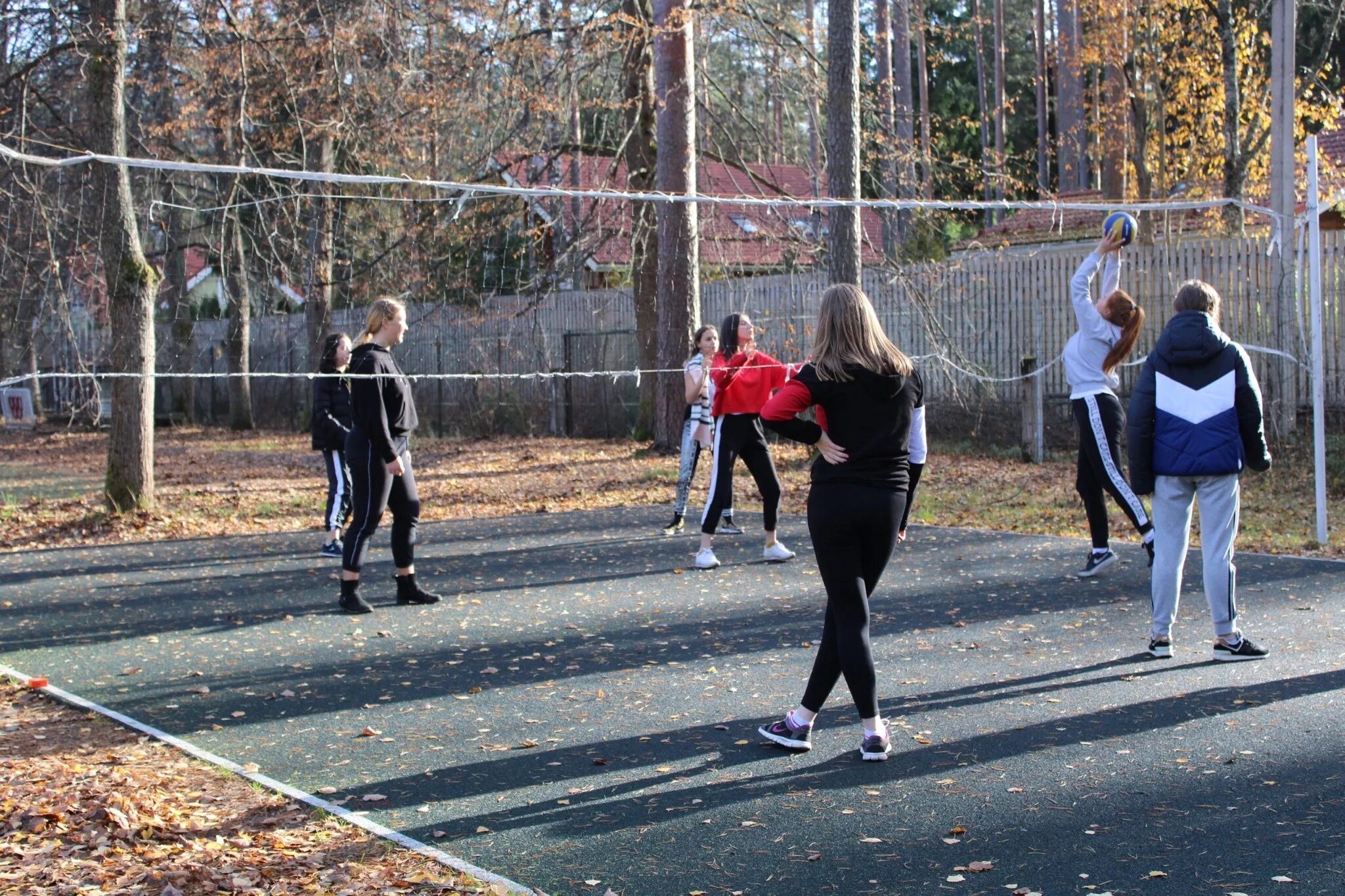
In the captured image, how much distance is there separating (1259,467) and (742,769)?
10.3ft

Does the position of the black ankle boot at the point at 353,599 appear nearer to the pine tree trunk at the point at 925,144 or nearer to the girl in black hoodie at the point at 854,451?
the girl in black hoodie at the point at 854,451

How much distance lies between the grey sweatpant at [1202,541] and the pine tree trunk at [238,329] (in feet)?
42.5

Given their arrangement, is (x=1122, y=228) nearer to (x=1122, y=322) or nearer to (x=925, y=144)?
(x=1122, y=322)

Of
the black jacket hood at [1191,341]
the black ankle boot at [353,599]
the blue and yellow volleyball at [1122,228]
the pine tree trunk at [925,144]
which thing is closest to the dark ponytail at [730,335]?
the blue and yellow volleyball at [1122,228]

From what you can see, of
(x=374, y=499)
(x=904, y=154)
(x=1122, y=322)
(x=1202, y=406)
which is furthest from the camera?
(x=904, y=154)

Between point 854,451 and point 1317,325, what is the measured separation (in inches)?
260

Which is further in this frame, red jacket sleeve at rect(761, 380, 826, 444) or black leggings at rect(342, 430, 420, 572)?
black leggings at rect(342, 430, 420, 572)

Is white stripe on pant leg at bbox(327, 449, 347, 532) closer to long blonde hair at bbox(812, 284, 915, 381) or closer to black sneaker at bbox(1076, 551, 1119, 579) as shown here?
black sneaker at bbox(1076, 551, 1119, 579)

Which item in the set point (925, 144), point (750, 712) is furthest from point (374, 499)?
point (925, 144)

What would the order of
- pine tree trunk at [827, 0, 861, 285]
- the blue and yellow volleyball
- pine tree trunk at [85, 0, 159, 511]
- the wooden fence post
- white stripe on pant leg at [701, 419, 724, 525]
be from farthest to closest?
the wooden fence post
pine tree trunk at [827, 0, 861, 285]
pine tree trunk at [85, 0, 159, 511]
white stripe on pant leg at [701, 419, 724, 525]
the blue and yellow volleyball

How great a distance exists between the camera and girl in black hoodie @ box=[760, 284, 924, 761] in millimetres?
5215

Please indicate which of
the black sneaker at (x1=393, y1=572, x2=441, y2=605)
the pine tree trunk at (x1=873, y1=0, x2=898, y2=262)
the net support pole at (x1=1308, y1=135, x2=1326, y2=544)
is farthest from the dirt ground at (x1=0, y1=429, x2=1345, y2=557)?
the black sneaker at (x1=393, y1=572, x2=441, y2=605)

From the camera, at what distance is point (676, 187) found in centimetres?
Answer: 1836

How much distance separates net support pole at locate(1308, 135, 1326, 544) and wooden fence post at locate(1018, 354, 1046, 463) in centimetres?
695
